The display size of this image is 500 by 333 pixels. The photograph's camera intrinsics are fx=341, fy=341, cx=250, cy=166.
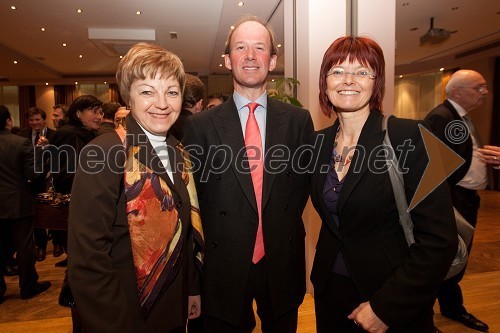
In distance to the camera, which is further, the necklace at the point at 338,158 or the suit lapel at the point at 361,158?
the necklace at the point at 338,158

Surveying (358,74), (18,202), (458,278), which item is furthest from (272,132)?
(18,202)

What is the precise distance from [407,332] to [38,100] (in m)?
16.5

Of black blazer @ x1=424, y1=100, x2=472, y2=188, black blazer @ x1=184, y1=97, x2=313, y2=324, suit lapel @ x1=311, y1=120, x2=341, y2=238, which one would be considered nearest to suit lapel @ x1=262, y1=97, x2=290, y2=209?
black blazer @ x1=184, y1=97, x2=313, y2=324

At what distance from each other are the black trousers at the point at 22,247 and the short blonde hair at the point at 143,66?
10.1 feet

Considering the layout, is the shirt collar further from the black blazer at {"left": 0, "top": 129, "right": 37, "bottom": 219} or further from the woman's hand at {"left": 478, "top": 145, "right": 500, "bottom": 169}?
the black blazer at {"left": 0, "top": 129, "right": 37, "bottom": 219}

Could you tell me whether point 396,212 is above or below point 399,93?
below

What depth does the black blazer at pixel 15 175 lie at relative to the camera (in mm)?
3465

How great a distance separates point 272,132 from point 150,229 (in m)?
0.73

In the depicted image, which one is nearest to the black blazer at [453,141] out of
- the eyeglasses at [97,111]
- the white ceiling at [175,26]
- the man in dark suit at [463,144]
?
the man in dark suit at [463,144]

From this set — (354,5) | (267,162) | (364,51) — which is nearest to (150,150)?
(267,162)

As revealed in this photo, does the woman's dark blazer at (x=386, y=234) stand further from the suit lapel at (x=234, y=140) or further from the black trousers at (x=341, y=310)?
the suit lapel at (x=234, y=140)

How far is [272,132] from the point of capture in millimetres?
1628

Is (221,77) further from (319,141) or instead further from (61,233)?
(319,141)

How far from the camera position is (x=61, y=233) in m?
4.43
